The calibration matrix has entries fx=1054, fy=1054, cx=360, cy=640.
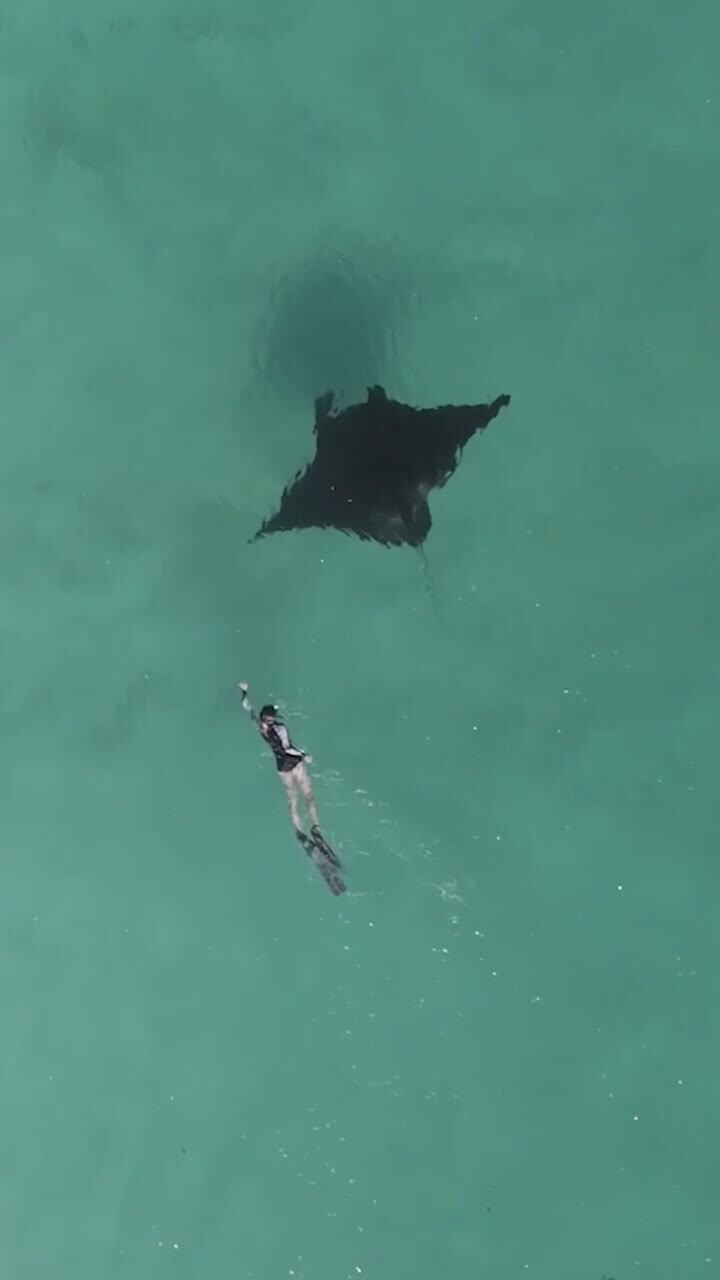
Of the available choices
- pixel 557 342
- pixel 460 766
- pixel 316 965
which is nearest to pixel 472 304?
pixel 557 342

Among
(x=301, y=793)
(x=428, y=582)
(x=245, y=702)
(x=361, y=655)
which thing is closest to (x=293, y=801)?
(x=301, y=793)

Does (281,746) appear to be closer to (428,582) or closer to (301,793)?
(301,793)

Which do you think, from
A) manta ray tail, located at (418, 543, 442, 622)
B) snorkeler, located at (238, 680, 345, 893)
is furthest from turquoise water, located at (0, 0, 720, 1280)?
snorkeler, located at (238, 680, 345, 893)

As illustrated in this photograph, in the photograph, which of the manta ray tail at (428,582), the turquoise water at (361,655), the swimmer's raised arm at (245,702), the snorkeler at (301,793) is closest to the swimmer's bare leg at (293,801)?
the snorkeler at (301,793)

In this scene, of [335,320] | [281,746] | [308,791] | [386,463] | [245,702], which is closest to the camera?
[281,746]

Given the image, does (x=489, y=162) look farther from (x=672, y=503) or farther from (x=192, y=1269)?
(x=192, y=1269)

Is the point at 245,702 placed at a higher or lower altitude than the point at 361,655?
lower
